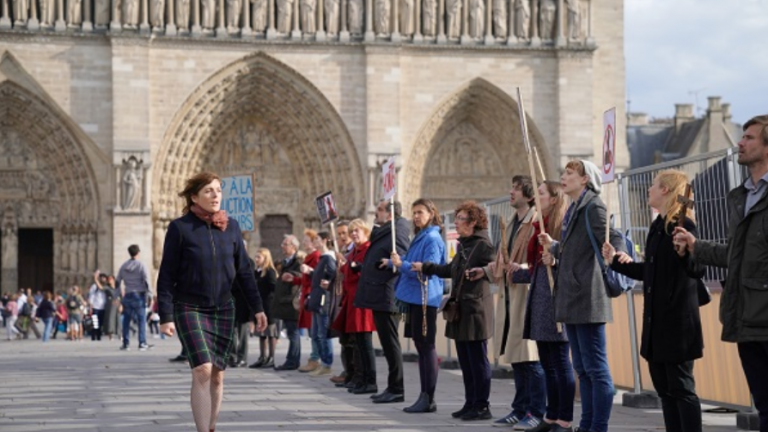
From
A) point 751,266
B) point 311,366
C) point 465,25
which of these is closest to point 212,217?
point 751,266

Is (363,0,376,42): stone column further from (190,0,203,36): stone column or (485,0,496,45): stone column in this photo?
(190,0,203,36): stone column

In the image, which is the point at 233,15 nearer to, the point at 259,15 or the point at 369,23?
the point at 259,15

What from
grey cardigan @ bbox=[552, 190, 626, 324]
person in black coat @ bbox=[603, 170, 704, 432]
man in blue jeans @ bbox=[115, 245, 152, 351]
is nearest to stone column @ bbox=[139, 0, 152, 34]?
man in blue jeans @ bbox=[115, 245, 152, 351]

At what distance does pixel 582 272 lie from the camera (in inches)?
338

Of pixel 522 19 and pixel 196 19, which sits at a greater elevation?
pixel 522 19

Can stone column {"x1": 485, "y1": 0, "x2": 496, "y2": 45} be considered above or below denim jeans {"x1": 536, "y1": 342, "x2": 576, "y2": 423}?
above

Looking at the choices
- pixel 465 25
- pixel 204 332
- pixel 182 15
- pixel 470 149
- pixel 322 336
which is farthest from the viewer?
pixel 470 149

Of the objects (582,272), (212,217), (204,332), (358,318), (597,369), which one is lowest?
(597,369)

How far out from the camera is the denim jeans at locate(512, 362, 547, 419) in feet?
32.3

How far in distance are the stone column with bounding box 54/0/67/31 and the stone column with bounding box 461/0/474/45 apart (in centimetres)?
961

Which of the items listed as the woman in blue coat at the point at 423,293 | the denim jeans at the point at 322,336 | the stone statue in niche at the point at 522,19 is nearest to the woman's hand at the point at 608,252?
the woman in blue coat at the point at 423,293

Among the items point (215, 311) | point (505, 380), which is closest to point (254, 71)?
point (505, 380)

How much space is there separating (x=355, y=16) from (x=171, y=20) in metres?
4.44

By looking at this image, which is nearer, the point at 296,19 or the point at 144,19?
the point at 144,19
